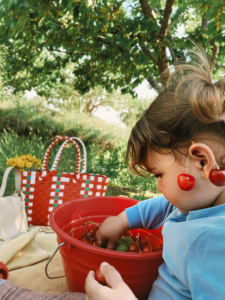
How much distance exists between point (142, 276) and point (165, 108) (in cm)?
50

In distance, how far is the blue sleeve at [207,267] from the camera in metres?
0.53

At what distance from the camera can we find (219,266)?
54 cm

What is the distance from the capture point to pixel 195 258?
1.86ft

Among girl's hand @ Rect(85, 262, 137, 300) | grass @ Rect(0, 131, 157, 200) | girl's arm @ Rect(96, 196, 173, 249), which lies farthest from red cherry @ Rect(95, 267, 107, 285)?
grass @ Rect(0, 131, 157, 200)

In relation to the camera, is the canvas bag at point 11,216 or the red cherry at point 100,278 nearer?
the red cherry at point 100,278

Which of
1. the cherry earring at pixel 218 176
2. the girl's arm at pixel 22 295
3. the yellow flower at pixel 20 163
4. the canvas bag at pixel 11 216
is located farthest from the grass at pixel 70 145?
the cherry earring at pixel 218 176

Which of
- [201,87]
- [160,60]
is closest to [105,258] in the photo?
[201,87]

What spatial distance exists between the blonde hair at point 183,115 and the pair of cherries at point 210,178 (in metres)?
0.08

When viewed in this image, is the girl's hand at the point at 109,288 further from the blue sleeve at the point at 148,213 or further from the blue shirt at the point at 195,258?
the blue sleeve at the point at 148,213

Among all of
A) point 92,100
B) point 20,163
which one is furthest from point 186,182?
point 92,100

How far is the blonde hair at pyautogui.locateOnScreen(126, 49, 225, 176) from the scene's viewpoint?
620 mm

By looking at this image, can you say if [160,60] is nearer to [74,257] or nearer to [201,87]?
[201,87]

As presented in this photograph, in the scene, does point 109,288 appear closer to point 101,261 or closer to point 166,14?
point 101,261

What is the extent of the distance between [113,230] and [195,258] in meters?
0.45
